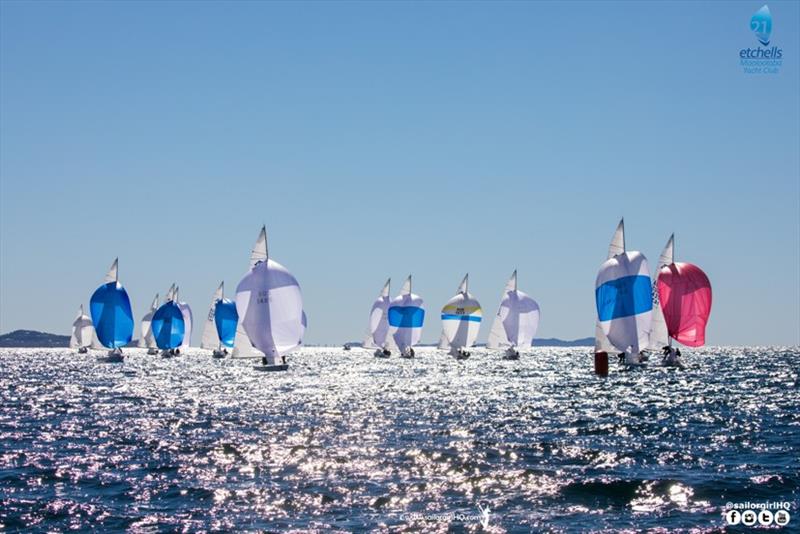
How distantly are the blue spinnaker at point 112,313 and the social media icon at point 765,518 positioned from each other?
7370 cm

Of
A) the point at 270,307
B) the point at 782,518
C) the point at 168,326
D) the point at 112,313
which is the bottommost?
the point at 782,518

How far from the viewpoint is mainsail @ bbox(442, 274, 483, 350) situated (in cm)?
9819

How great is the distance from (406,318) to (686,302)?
45410 mm

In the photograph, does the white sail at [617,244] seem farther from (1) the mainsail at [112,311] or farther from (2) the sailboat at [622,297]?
(1) the mainsail at [112,311]

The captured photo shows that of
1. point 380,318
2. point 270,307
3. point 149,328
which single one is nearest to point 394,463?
point 270,307

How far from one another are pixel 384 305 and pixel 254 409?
7842 centimetres

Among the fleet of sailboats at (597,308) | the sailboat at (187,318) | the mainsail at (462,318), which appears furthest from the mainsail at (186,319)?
the mainsail at (462,318)

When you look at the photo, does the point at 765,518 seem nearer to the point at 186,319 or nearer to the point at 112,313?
the point at 112,313

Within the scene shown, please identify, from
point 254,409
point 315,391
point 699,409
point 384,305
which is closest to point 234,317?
point 384,305

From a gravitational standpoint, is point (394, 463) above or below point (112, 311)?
below

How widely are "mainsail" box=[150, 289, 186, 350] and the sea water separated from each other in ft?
197

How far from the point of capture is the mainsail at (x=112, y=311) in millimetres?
82625

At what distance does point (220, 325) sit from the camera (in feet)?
354

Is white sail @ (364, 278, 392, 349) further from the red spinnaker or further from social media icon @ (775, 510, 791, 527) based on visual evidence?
social media icon @ (775, 510, 791, 527)
